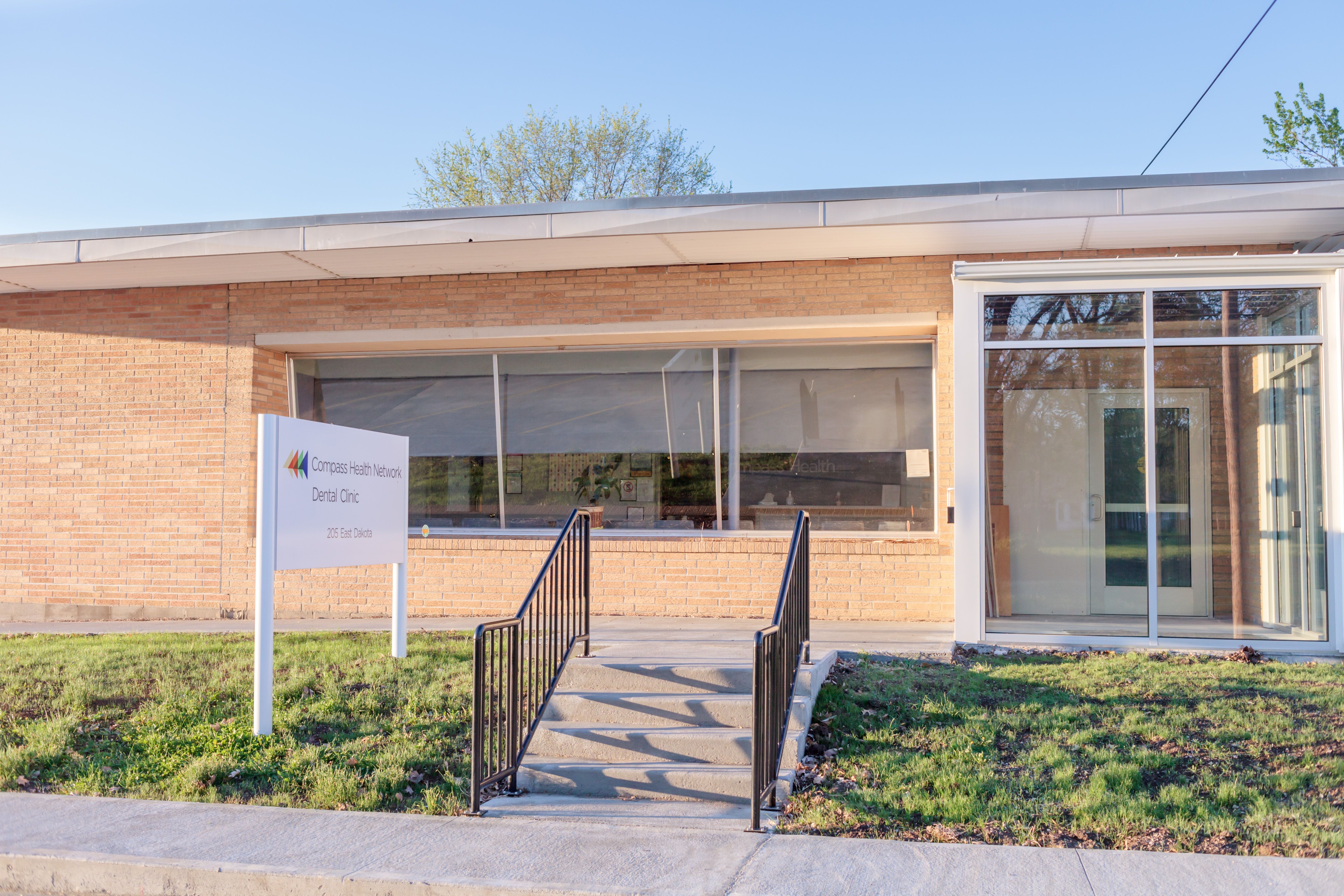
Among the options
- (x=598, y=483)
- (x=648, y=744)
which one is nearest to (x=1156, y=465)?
(x=648, y=744)

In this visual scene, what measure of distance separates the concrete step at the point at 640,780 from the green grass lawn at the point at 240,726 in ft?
1.56

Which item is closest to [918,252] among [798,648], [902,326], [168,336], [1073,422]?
[902,326]

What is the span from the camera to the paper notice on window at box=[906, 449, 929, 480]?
1056 centimetres

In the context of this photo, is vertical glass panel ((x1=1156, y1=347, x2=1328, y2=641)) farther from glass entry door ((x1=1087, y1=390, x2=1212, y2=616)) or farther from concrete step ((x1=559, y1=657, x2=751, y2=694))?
concrete step ((x1=559, y1=657, x2=751, y2=694))

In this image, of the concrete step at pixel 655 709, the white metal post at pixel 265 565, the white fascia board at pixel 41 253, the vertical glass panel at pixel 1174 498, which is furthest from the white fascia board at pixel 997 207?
the white fascia board at pixel 41 253

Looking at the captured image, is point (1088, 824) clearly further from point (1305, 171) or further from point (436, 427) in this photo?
point (436, 427)

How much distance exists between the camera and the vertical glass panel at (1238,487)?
850cm

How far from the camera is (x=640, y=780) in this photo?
5.92 meters

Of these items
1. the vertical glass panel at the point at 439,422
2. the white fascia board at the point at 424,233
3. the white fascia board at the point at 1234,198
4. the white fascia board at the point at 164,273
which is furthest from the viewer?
the vertical glass panel at the point at 439,422

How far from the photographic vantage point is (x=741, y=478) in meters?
10.9

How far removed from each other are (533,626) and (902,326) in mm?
5507

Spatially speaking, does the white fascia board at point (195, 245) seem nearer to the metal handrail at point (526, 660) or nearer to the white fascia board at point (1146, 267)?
the metal handrail at point (526, 660)

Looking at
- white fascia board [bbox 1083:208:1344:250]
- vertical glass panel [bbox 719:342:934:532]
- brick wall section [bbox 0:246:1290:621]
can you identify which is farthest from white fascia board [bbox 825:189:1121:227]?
vertical glass panel [bbox 719:342:934:532]

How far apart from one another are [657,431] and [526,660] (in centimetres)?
385
